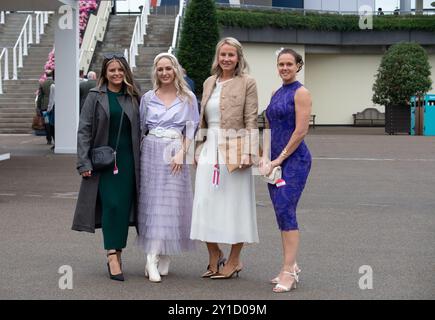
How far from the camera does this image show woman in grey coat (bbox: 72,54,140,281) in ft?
25.5

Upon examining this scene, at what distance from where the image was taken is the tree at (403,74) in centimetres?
3319

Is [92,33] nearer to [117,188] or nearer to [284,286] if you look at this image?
[117,188]

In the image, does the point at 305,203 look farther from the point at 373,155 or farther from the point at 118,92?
the point at 373,155

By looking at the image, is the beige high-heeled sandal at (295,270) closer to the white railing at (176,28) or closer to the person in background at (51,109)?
the person in background at (51,109)

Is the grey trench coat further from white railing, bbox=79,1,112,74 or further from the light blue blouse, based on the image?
white railing, bbox=79,1,112,74

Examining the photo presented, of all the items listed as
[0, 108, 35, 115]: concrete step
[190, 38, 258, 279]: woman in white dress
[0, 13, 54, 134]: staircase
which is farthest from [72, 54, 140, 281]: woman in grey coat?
[0, 108, 35, 115]: concrete step

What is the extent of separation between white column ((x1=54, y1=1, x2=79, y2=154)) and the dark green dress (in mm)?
13223

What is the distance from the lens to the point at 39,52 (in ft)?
108

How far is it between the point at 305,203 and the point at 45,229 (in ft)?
13.2

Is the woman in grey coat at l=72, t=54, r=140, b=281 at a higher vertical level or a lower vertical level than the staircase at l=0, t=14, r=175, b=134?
lower

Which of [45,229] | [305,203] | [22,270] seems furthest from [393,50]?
[22,270]

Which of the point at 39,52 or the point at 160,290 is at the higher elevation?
the point at 39,52

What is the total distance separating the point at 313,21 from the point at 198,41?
Answer: 34.8ft

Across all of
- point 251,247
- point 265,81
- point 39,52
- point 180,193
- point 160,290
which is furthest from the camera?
point 265,81
